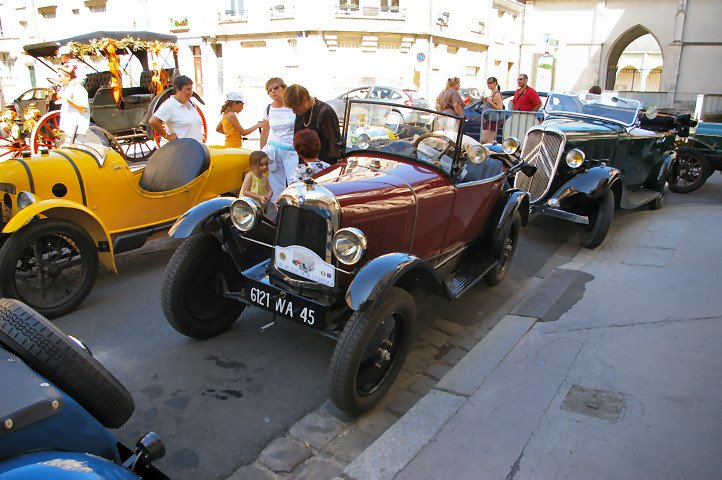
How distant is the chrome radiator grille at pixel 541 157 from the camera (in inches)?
251

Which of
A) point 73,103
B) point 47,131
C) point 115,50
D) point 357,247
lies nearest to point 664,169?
point 357,247

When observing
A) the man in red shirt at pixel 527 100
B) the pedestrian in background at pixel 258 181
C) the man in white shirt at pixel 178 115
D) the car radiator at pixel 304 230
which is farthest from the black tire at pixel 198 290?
the man in red shirt at pixel 527 100

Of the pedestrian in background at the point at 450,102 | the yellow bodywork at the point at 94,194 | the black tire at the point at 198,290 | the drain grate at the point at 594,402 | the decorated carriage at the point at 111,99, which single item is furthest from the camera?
the decorated carriage at the point at 111,99

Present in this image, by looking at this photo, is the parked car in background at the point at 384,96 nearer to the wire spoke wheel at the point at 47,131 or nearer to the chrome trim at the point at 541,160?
the wire spoke wheel at the point at 47,131

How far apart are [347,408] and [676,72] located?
3197 centimetres

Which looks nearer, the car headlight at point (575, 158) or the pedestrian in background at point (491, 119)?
the car headlight at point (575, 158)

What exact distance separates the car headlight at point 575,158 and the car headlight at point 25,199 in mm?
5617

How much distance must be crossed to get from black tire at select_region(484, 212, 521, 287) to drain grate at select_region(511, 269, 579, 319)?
0.34 meters

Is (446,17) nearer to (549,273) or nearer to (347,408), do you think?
(549,273)

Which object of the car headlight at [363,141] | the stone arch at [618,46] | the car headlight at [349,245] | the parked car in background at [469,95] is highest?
the stone arch at [618,46]

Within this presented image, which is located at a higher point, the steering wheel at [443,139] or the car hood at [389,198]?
the steering wheel at [443,139]

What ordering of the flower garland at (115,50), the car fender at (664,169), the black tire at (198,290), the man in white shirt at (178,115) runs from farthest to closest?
the flower garland at (115,50)
the car fender at (664,169)
the man in white shirt at (178,115)
the black tire at (198,290)

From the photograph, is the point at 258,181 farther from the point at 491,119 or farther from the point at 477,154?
the point at 491,119

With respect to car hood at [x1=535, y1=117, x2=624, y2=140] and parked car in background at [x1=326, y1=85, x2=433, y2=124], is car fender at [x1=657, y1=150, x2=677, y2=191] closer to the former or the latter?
car hood at [x1=535, y1=117, x2=624, y2=140]
